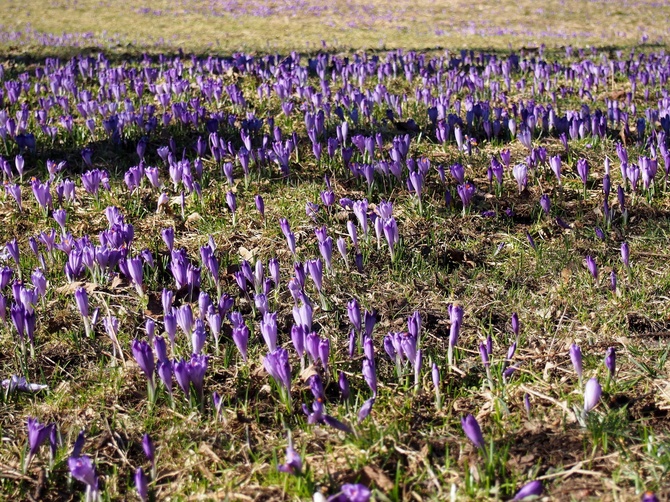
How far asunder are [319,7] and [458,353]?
57.4 feet

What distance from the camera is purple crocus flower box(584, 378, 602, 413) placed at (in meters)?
2.18

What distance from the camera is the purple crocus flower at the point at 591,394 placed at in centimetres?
218

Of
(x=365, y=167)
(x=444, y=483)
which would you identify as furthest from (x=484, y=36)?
(x=444, y=483)

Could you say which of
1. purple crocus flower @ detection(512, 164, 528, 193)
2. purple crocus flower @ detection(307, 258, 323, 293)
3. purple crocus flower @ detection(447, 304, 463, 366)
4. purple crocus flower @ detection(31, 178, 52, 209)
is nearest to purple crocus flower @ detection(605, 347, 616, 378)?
purple crocus flower @ detection(447, 304, 463, 366)

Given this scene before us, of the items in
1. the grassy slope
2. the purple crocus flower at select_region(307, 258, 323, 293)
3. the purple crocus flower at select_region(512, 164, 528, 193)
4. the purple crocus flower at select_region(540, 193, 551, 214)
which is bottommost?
the grassy slope

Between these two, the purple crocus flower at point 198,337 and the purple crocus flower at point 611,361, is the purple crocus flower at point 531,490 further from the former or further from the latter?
the purple crocus flower at point 198,337

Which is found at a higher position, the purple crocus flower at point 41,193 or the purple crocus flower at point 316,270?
the purple crocus flower at point 41,193

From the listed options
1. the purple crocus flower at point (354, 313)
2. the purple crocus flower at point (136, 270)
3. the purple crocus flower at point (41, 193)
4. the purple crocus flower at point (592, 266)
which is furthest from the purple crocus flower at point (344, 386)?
the purple crocus flower at point (41, 193)

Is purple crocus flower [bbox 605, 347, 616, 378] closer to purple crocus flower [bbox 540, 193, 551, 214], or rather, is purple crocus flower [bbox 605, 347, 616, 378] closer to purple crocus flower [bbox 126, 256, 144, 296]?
purple crocus flower [bbox 540, 193, 551, 214]

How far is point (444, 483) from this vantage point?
206cm

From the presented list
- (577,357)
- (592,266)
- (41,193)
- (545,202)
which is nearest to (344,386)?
(577,357)

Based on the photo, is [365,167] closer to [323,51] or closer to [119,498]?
[119,498]

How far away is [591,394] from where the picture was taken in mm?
2191

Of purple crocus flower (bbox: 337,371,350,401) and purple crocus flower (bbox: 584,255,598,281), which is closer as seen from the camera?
purple crocus flower (bbox: 337,371,350,401)
